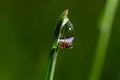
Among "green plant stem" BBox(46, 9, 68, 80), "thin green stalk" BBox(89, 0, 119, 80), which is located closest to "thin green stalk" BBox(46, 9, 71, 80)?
"green plant stem" BBox(46, 9, 68, 80)

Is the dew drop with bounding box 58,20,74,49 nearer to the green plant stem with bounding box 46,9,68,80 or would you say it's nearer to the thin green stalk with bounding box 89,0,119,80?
the green plant stem with bounding box 46,9,68,80

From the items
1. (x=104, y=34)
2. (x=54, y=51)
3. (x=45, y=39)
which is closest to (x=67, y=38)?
(x=54, y=51)

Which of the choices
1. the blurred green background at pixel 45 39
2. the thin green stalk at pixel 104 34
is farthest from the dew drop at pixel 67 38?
the blurred green background at pixel 45 39

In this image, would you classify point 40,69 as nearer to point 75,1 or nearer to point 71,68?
point 71,68

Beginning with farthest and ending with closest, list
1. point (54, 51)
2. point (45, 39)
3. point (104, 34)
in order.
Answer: point (45, 39) < point (104, 34) < point (54, 51)

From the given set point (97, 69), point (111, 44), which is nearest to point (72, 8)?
point (111, 44)

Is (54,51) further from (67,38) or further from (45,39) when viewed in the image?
(45,39)

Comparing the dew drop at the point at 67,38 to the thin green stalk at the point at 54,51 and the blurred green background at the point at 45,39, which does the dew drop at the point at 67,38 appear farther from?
the blurred green background at the point at 45,39

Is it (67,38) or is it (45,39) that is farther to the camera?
(45,39)
